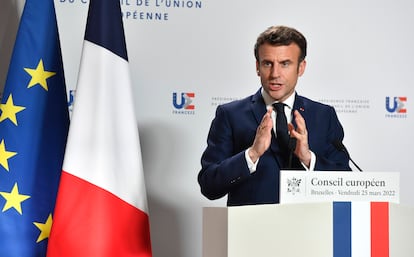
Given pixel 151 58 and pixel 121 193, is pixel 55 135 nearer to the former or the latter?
pixel 121 193

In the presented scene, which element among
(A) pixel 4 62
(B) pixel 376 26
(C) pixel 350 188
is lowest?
(C) pixel 350 188

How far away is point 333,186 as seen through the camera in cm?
188

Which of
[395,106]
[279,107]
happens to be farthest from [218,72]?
[395,106]

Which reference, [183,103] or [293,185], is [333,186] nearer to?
[293,185]

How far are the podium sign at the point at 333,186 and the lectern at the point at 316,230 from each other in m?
0.04

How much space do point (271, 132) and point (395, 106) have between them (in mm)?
1097

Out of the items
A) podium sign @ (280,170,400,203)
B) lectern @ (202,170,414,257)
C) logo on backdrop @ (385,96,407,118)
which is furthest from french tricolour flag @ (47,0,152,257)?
logo on backdrop @ (385,96,407,118)

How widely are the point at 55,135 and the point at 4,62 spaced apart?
2.75 feet

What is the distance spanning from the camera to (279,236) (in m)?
1.86

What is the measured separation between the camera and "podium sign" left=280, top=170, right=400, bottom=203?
1864 mm

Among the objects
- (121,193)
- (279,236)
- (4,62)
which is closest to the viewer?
(279,236)

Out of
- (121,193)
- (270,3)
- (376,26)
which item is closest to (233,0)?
(270,3)

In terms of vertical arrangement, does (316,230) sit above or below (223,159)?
below

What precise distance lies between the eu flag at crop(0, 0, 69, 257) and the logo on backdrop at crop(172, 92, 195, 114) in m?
0.75
